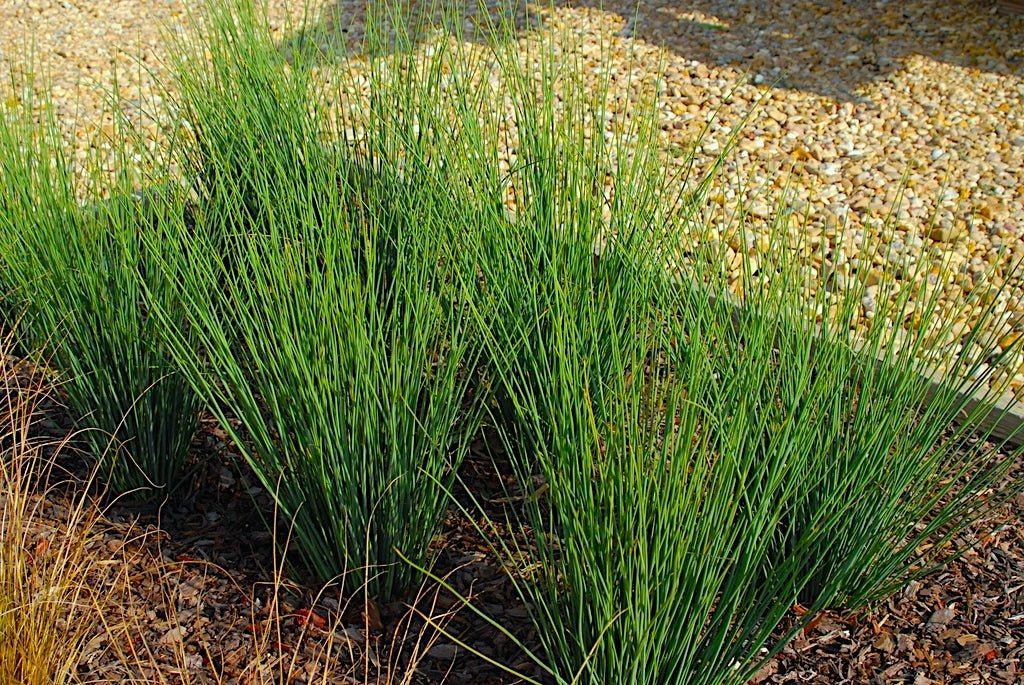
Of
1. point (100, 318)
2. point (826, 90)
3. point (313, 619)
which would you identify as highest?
point (826, 90)

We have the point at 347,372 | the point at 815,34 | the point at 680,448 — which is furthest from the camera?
the point at 815,34

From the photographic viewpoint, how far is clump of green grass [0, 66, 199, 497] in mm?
2064

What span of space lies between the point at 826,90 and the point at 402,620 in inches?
118

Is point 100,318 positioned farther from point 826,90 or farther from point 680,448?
point 826,90

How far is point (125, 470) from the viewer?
7.14 feet

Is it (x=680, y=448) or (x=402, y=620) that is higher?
(x=680, y=448)

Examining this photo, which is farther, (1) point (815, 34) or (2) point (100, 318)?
(1) point (815, 34)

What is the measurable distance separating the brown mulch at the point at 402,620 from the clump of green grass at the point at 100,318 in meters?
0.16

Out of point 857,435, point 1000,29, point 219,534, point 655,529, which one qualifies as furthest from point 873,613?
point 1000,29

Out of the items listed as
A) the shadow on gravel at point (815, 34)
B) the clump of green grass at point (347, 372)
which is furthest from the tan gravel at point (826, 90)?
the clump of green grass at point (347, 372)

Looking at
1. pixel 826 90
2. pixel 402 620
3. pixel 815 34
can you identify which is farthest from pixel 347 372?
pixel 815 34

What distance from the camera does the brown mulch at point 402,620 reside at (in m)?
1.83

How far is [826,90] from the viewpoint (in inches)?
159

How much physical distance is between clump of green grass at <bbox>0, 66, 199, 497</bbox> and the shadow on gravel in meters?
1.98
